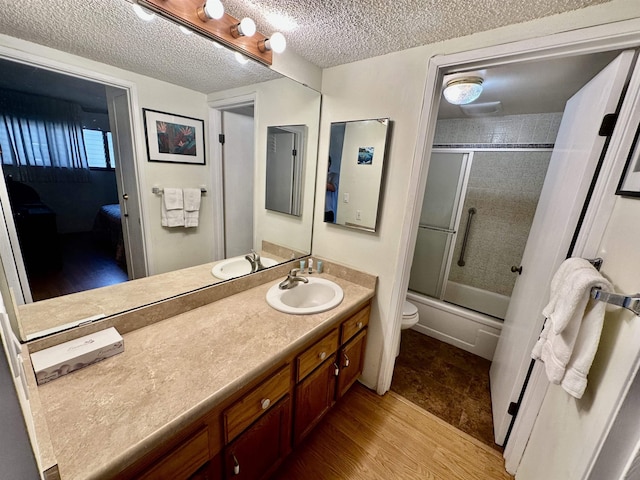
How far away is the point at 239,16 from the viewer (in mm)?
1165

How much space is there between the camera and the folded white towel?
84 centimetres

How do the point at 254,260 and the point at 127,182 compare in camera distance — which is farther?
the point at 254,260

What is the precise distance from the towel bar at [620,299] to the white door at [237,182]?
5.10ft

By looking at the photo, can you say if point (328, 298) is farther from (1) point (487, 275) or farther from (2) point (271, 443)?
(1) point (487, 275)

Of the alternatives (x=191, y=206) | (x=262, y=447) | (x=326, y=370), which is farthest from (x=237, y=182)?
(x=262, y=447)

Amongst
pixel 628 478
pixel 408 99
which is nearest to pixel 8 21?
pixel 408 99

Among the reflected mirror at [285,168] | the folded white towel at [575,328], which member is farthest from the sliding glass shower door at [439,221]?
the folded white towel at [575,328]

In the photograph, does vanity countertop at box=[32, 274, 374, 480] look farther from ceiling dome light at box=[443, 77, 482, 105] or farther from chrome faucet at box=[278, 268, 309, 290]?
ceiling dome light at box=[443, 77, 482, 105]

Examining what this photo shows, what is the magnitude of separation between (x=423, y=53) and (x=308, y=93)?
27.7 inches

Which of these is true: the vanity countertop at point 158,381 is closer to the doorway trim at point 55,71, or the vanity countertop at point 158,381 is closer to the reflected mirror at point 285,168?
the doorway trim at point 55,71

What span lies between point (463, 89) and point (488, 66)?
0.37m

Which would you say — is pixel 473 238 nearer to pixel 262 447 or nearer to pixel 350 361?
pixel 350 361

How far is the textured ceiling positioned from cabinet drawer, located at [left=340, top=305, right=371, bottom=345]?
1.42 meters

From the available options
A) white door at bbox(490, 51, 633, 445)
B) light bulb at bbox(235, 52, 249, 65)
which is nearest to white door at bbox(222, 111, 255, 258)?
light bulb at bbox(235, 52, 249, 65)
